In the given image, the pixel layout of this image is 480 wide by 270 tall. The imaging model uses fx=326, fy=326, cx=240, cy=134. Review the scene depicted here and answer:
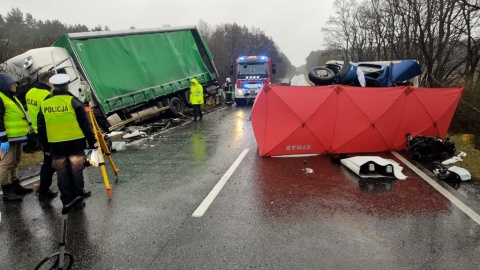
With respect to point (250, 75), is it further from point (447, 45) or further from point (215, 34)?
point (215, 34)

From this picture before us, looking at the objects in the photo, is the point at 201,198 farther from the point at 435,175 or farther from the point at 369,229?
the point at 435,175

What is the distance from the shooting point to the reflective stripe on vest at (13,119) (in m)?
4.81

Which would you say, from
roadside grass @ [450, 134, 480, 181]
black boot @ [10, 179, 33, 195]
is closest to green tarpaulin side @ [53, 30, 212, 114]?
black boot @ [10, 179, 33, 195]

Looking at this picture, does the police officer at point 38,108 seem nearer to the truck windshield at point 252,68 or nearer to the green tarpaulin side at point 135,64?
the green tarpaulin side at point 135,64

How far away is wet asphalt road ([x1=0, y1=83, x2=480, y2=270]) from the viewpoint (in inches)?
130

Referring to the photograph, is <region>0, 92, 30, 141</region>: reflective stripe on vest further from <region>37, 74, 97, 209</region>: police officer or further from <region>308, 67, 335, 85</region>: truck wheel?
<region>308, 67, 335, 85</region>: truck wheel

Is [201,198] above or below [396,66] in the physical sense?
below

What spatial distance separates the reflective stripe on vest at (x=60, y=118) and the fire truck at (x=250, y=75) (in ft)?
55.0

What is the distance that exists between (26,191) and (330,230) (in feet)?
15.8

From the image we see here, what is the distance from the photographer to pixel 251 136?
10.2 metres

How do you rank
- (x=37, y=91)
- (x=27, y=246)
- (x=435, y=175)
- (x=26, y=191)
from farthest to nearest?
1. (x=435, y=175)
2. (x=26, y=191)
3. (x=37, y=91)
4. (x=27, y=246)

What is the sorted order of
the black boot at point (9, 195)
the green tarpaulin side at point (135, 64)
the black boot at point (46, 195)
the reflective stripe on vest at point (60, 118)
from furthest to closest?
the green tarpaulin side at point (135, 64), the black boot at point (46, 195), the black boot at point (9, 195), the reflective stripe on vest at point (60, 118)

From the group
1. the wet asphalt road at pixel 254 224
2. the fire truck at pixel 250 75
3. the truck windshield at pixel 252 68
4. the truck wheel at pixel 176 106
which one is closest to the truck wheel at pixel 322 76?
the wet asphalt road at pixel 254 224

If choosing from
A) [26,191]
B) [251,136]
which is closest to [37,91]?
[26,191]
